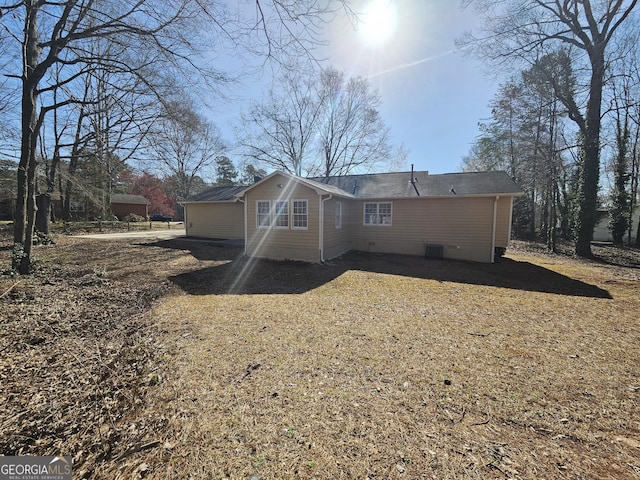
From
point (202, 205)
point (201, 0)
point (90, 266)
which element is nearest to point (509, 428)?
point (201, 0)

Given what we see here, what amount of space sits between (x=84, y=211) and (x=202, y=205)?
17988mm

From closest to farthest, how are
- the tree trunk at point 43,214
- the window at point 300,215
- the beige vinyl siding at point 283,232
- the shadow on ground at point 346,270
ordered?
the shadow on ground at point 346,270
the beige vinyl siding at point 283,232
the window at point 300,215
the tree trunk at point 43,214

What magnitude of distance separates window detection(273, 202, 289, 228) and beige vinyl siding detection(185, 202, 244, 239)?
21.7 ft

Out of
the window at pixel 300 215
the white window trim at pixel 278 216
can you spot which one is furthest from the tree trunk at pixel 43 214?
the window at pixel 300 215

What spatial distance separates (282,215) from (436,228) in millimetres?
6479

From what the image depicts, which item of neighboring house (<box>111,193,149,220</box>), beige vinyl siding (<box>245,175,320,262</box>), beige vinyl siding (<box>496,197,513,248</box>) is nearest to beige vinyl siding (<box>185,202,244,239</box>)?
beige vinyl siding (<box>245,175,320,262</box>)

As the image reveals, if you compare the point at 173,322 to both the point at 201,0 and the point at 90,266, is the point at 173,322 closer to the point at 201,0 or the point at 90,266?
the point at 201,0

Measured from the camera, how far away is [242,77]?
562 cm

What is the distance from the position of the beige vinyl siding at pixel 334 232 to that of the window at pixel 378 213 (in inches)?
33.2

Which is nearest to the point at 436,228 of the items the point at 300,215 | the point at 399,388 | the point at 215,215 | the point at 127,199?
the point at 300,215

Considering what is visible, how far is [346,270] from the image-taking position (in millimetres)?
9227

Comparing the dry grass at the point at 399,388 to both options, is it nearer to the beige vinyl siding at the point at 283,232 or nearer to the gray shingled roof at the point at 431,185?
the beige vinyl siding at the point at 283,232

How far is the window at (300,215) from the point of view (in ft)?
33.1

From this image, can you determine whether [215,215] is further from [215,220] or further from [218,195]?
[218,195]
